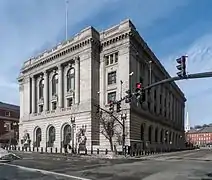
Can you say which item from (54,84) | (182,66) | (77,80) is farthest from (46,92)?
(182,66)

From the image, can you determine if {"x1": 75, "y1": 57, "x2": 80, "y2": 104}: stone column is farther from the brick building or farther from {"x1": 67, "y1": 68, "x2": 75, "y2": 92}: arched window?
the brick building

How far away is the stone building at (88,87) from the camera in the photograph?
6645cm

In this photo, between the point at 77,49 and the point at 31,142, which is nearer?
the point at 77,49

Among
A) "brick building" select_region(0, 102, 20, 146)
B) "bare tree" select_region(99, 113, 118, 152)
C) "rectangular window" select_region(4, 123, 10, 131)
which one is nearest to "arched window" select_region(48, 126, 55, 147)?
"bare tree" select_region(99, 113, 118, 152)

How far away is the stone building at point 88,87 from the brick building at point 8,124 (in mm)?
17910

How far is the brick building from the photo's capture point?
347ft

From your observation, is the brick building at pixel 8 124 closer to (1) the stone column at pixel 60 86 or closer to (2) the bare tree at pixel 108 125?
(1) the stone column at pixel 60 86

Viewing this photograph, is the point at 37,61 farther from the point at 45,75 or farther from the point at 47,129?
the point at 47,129

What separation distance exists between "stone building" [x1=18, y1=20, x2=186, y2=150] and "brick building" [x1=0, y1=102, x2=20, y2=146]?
58.8 ft

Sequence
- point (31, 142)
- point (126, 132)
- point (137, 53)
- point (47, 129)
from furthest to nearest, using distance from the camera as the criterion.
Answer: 1. point (31, 142)
2. point (47, 129)
3. point (137, 53)
4. point (126, 132)

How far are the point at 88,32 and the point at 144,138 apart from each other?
26112mm

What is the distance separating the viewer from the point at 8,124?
112812mm

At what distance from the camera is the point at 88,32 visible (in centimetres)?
7088

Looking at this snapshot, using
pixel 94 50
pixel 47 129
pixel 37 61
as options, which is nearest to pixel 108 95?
pixel 94 50
